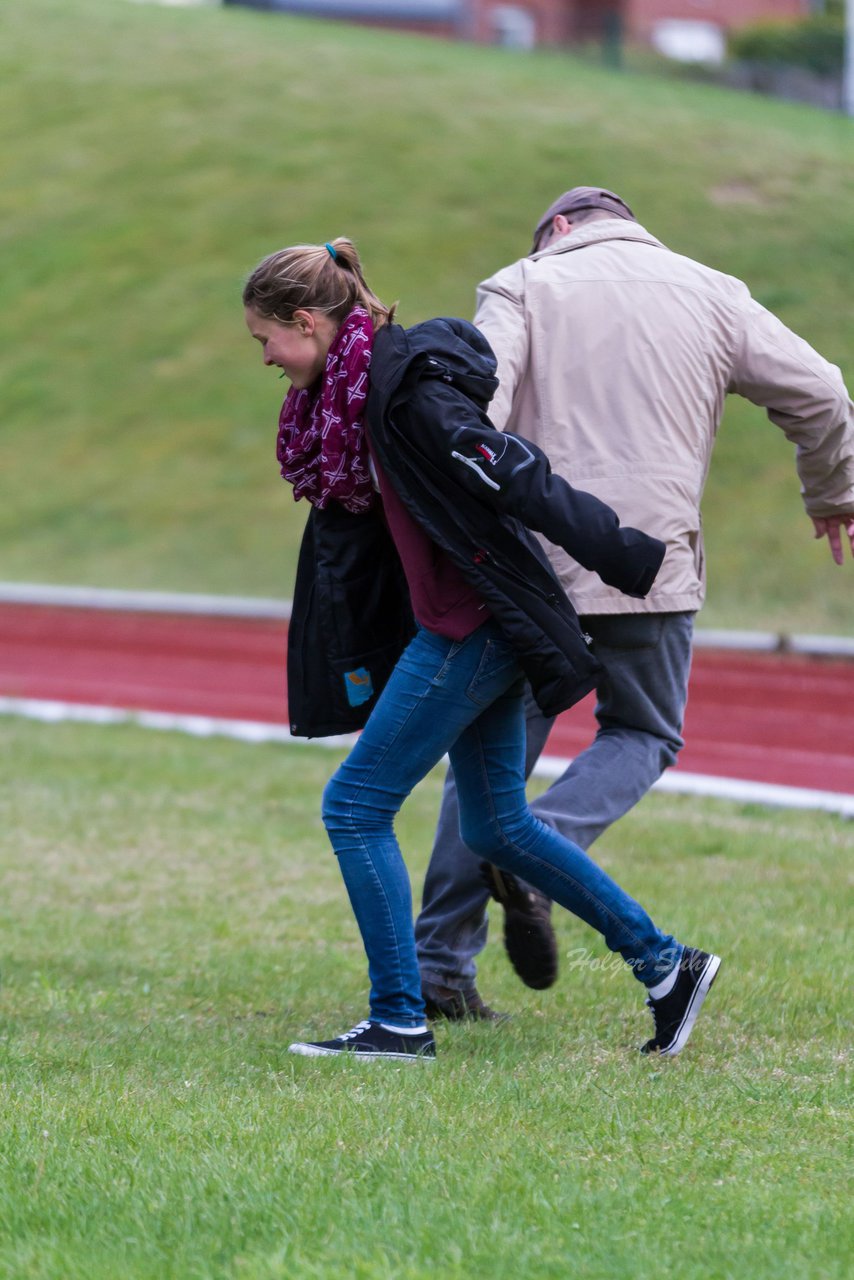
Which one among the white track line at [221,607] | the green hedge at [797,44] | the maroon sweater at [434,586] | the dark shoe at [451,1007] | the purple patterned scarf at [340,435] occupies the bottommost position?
the white track line at [221,607]

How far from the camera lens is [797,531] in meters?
16.0

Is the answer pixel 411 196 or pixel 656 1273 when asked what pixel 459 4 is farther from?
pixel 656 1273

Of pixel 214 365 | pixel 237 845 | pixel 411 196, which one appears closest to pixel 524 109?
pixel 411 196

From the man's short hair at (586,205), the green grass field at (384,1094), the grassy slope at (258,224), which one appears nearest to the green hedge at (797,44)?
the grassy slope at (258,224)

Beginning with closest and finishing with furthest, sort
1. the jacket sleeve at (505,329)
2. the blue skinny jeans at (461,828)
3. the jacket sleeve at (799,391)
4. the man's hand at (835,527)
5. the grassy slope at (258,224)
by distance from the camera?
the blue skinny jeans at (461,828)
the jacket sleeve at (505,329)
the jacket sleeve at (799,391)
the man's hand at (835,527)
the grassy slope at (258,224)

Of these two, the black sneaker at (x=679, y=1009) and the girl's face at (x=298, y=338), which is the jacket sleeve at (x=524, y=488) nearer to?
the girl's face at (x=298, y=338)

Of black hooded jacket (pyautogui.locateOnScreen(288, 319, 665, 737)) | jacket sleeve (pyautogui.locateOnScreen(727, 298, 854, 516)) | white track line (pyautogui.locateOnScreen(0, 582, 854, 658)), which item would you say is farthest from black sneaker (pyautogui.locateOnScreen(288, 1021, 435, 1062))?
white track line (pyautogui.locateOnScreen(0, 582, 854, 658))

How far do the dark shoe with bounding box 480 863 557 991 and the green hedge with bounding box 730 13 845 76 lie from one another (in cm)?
3522

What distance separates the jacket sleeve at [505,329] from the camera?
4160mm

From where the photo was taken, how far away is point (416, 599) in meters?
3.78

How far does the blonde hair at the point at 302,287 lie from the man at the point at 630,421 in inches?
18.5

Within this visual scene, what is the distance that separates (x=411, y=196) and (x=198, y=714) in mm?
17944

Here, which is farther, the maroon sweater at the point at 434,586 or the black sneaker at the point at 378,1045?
the black sneaker at the point at 378,1045

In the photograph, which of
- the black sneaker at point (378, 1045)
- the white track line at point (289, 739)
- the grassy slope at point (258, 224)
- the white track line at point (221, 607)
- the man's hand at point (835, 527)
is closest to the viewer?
the black sneaker at point (378, 1045)
